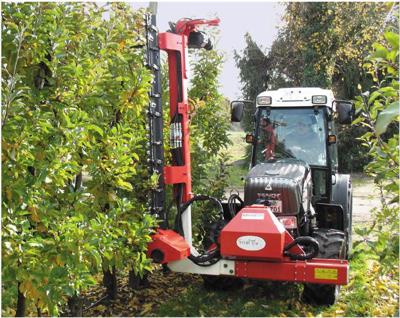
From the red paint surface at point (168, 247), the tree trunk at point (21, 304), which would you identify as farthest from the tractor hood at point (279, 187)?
the tree trunk at point (21, 304)

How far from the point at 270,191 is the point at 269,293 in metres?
1.23

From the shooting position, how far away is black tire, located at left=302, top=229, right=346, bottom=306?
16.5 ft

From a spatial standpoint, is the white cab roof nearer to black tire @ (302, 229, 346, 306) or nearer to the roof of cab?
the roof of cab

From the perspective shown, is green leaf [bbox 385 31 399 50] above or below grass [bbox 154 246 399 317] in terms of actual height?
above

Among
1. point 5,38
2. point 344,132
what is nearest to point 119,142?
point 5,38

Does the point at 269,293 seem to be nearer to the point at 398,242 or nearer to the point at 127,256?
the point at 127,256

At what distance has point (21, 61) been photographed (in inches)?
132

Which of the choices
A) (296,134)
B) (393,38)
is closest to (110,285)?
(296,134)

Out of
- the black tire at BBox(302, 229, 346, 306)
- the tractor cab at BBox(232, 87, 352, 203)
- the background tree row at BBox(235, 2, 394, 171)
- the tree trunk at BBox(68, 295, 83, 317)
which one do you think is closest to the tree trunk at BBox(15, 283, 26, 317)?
the tree trunk at BBox(68, 295, 83, 317)

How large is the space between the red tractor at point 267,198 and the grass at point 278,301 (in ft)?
0.60

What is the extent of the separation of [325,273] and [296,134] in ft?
6.39

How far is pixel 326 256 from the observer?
16.3 ft

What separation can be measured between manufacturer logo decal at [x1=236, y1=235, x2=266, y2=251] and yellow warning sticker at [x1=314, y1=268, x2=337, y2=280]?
55 cm

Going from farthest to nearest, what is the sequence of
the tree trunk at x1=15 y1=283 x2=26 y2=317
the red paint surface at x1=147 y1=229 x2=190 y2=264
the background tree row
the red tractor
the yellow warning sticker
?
the background tree row
the red paint surface at x1=147 y1=229 x2=190 y2=264
the red tractor
the yellow warning sticker
the tree trunk at x1=15 y1=283 x2=26 y2=317
